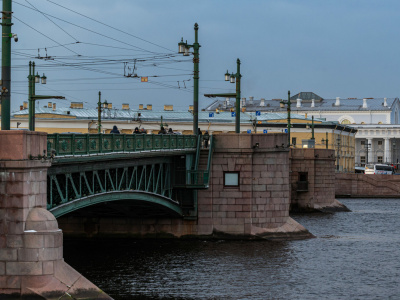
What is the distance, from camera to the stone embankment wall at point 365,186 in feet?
276

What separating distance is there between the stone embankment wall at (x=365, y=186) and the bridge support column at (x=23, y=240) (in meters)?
65.8

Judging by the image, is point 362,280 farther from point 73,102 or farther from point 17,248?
point 73,102

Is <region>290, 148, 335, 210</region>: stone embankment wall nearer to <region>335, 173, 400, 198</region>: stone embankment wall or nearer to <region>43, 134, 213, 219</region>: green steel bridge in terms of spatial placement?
<region>43, 134, 213, 219</region>: green steel bridge

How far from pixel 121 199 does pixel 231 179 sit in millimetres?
8890

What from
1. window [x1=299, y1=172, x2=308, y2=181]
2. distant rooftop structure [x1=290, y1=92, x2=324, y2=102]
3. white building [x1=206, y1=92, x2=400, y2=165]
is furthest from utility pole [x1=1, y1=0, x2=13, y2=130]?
distant rooftop structure [x1=290, y1=92, x2=324, y2=102]

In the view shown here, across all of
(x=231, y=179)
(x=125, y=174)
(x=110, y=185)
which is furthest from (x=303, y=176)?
(x=110, y=185)

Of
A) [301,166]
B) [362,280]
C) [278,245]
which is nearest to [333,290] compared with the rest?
[362,280]

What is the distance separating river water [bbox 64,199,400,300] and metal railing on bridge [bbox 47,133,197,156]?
11.4 ft

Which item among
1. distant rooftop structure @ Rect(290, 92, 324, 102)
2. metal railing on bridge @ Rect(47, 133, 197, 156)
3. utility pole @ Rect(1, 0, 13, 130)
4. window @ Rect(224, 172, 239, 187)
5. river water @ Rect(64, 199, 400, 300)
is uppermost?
distant rooftop structure @ Rect(290, 92, 324, 102)

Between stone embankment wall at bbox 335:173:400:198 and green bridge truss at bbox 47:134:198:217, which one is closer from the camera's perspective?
green bridge truss at bbox 47:134:198:217

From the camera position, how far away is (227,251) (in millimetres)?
32938

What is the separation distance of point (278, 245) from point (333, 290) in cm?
931

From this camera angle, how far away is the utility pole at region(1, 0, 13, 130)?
19672 millimetres

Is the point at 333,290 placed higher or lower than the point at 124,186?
lower
